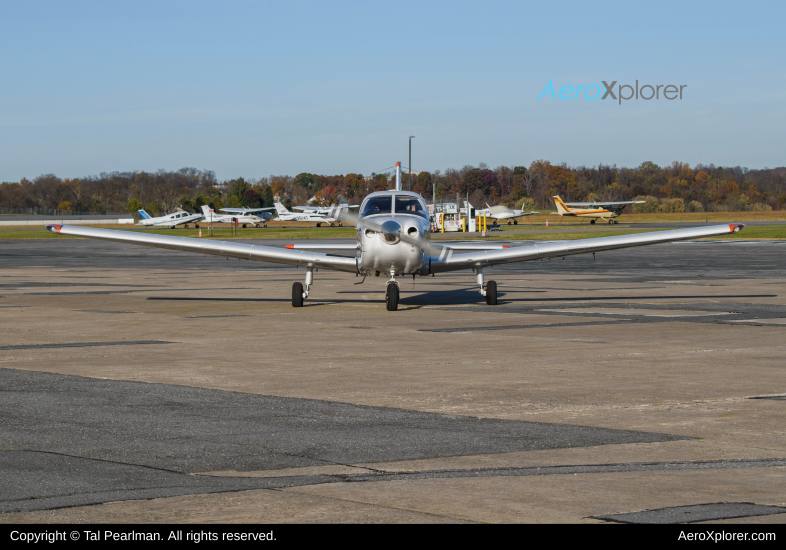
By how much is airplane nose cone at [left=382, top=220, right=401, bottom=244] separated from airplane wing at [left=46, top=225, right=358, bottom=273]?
150 centimetres

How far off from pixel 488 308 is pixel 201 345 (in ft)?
25.4

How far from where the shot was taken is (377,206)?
1889cm

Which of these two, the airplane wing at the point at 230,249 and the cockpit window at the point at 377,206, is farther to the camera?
the airplane wing at the point at 230,249

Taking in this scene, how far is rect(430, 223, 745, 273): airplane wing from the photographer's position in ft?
64.5

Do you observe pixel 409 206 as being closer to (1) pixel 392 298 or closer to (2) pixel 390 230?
(2) pixel 390 230

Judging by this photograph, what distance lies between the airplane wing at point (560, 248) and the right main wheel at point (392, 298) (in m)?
1.42

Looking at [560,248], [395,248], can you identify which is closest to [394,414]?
[395,248]

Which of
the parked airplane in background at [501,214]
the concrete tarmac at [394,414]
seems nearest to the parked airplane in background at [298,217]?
the parked airplane in background at [501,214]

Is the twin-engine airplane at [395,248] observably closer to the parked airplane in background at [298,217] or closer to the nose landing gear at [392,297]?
the nose landing gear at [392,297]

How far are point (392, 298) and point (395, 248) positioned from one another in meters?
1.07

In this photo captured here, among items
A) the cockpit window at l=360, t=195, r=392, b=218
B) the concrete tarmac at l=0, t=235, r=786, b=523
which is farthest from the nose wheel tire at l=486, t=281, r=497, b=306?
the cockpit window at l=360, t=195, r=392, b=218

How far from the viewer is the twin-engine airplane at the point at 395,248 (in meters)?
18.1

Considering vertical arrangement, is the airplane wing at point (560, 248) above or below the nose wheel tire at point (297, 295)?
above

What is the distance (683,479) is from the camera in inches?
229
